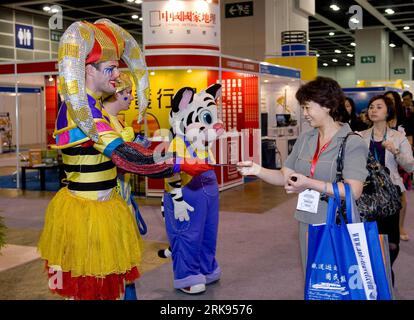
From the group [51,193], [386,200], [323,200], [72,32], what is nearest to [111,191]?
[72,32]

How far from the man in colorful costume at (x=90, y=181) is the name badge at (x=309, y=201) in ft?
1.90

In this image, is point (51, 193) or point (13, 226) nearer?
point (13, 226)

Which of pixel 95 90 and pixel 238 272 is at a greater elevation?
pixel 95 90

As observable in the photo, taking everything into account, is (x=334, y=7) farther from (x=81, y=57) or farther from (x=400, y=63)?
(x=81, y=57)

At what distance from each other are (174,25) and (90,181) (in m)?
5.97

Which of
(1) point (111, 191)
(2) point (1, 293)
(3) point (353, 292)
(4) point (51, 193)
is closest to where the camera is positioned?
(3) point (353, 292)

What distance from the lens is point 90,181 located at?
2184mm

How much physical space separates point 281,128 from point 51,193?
545cm

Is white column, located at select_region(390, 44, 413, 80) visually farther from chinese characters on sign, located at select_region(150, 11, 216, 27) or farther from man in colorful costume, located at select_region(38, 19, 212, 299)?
man in colorful costume, located at select_region(38, 19, 212, 299)

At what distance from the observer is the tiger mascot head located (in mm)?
3551

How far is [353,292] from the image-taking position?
79.8 inches

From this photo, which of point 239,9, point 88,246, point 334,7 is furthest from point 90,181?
point 334,7
